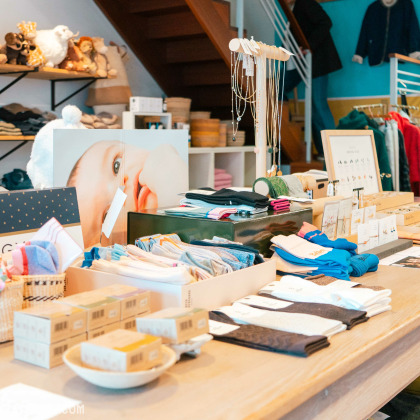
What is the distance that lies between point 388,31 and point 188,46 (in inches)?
84.6

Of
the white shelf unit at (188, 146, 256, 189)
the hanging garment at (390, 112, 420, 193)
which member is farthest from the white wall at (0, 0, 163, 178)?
the hanging garment at (390, 112, 420, 193)

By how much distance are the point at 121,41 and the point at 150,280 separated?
431 centimetres

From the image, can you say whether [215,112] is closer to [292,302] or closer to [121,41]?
[121,41]

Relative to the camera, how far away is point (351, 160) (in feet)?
9.39

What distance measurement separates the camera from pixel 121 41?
209 inches

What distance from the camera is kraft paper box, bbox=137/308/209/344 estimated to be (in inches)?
43.1

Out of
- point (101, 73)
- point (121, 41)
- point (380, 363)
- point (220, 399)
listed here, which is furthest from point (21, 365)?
point (121, 41)

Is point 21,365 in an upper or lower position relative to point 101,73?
lower

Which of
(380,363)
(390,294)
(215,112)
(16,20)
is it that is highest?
(16,20)

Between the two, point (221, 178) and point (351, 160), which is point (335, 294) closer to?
point (351, 160)

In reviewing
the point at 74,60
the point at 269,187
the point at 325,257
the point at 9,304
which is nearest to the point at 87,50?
the point at 74,60

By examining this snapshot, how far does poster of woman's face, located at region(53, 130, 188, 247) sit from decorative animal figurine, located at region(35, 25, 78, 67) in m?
2.19

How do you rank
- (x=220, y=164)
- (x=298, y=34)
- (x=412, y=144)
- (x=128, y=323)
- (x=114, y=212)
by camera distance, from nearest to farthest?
(x=128, y=323) → (x=114, y=212) → (x=412, y=144) → (x=220, y=164) → (x=298, y=34)

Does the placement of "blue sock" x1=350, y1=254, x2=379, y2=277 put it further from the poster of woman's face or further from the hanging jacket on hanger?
the hanging jacket on hanger
